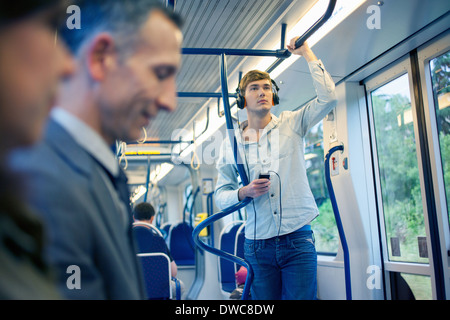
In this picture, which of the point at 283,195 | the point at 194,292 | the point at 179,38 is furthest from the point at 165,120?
the point at 179,38

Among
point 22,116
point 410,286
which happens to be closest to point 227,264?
point 410,286

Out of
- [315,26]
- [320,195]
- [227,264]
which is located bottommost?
[227,264]

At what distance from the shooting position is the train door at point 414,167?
3.05 meters

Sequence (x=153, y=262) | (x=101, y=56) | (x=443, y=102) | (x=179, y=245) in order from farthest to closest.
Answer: (x=179, y=245) → (x=153, y=262) → (x=443, y=102) → (x=101, y=56)

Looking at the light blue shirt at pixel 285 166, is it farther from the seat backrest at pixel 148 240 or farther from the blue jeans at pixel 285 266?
the seat backrest at pixel 148 240

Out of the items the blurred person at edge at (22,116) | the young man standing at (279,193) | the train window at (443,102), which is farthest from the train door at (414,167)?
the blurred person at edge at (22,116)

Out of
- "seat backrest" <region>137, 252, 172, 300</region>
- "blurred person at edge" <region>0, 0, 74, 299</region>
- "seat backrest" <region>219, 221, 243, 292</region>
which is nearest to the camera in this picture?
"blurred person at edge" <region>0, 0, 74, 299</region>

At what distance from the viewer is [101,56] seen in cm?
52

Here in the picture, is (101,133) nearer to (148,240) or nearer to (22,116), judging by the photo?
(22,116)

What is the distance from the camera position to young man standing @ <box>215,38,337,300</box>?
1897 millimetres

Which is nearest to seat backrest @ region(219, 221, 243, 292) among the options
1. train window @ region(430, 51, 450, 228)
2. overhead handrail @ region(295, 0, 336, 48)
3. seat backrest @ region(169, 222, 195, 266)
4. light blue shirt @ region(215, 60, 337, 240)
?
seat backrest @ region(169, 222, 195, 266)

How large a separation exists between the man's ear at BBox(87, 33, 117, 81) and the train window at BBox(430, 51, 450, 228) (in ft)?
9.96

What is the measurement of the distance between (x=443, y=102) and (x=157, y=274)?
8.17 feet

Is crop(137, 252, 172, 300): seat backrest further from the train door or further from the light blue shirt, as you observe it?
the train door
